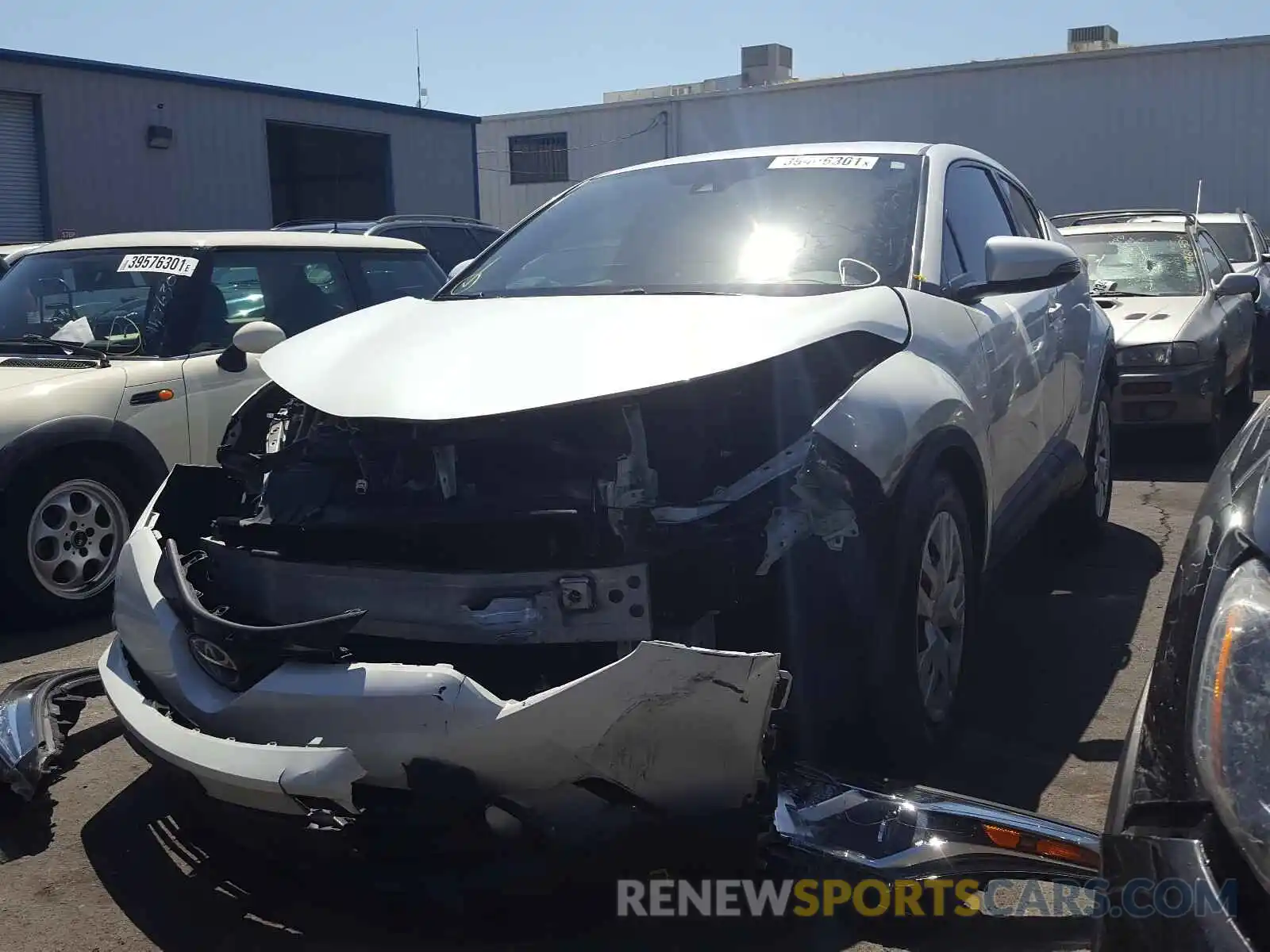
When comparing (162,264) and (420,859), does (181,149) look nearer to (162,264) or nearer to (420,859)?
(162,264)

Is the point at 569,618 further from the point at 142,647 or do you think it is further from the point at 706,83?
the point at 706,83

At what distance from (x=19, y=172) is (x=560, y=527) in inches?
662

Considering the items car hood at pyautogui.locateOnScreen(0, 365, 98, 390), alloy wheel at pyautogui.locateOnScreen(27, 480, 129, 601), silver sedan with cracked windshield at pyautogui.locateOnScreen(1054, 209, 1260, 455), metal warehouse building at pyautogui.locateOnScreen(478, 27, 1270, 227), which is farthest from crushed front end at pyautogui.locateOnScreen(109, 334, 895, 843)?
metal warehouse building at pyautogui.locateOnScreen(478, 27, 1270, 227)

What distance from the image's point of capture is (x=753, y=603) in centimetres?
276

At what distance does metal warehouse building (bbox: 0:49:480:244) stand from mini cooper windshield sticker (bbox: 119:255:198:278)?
40.4 feet

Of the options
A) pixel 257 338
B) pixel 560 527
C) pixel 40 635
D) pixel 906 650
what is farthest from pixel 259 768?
pixel 40 635

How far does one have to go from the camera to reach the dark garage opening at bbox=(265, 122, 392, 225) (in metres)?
22.1

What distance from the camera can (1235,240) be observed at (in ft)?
42.3

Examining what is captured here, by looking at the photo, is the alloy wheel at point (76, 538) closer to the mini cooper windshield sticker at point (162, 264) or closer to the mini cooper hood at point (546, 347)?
the mini cooper windshield sticker at point (162, 264)

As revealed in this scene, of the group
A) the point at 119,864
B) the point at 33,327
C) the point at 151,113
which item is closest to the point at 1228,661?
the point at 119,864

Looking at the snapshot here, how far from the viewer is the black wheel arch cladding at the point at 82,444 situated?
16.4 ft

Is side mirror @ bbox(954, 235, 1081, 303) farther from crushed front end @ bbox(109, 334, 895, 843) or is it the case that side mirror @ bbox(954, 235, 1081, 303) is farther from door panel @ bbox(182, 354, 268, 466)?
door panel @ bbox(182, 354, 268, 466)

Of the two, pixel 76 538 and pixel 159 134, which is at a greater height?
pixel 159 134

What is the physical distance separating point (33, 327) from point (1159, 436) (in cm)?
763
